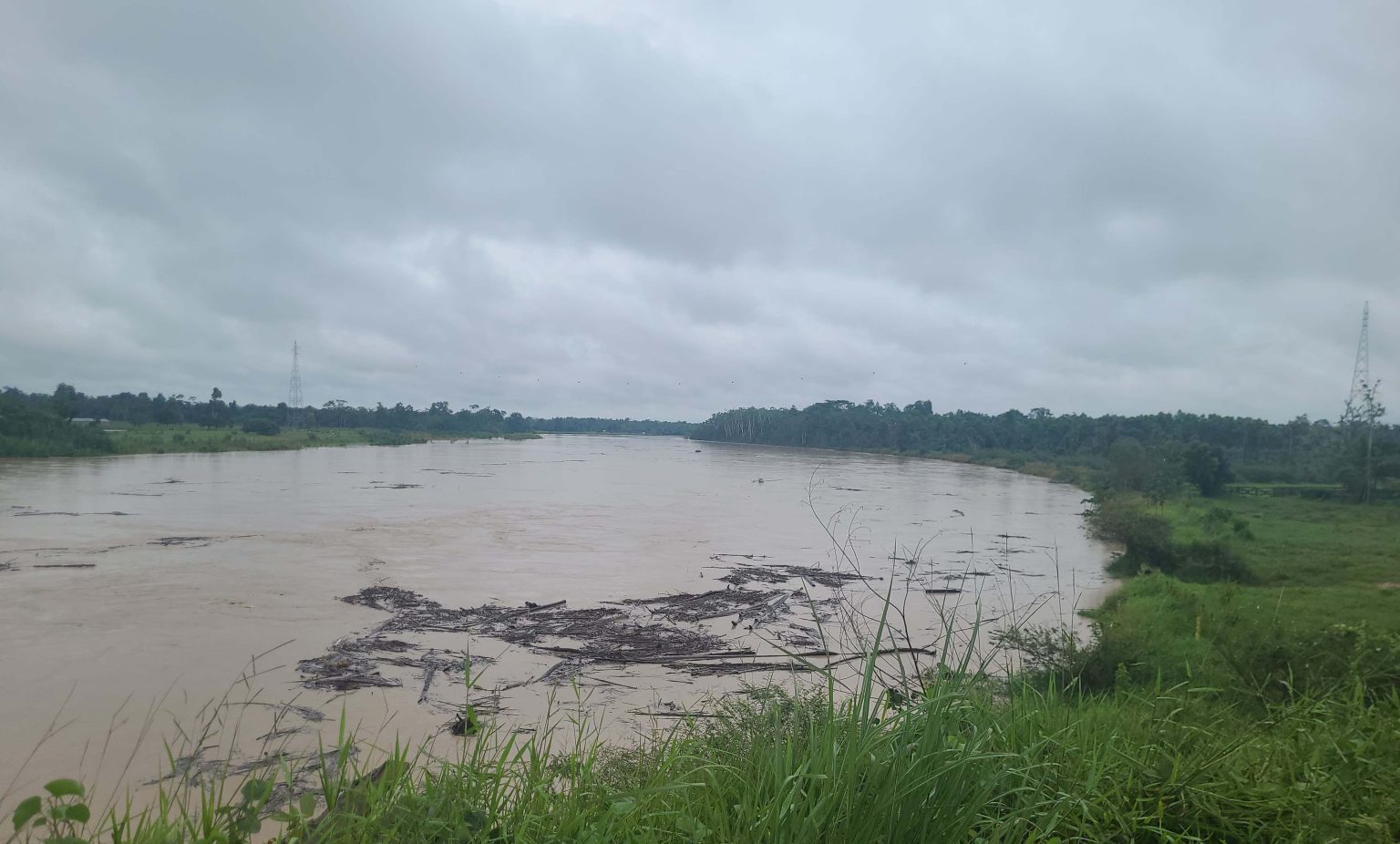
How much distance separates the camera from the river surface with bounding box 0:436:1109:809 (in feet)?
19.1

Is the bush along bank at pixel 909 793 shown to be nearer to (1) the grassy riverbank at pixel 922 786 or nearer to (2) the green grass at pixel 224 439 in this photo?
(1) the grassy riverbank at pixel 922 786

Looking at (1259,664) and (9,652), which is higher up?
(1259,664)

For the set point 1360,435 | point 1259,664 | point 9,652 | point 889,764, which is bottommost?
point 9,652

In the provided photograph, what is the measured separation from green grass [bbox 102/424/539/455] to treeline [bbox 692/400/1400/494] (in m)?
40.9

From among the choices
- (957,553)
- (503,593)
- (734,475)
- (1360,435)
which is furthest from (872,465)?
(503,593)

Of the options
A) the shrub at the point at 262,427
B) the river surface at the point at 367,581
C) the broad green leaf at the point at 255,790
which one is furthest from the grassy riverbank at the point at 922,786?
the shrub at the point at 262,427

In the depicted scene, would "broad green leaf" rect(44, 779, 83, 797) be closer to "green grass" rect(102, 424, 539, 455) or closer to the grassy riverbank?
the grassy riverbank

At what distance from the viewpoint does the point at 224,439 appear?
1752 inches

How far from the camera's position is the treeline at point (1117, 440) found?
89.2 feet

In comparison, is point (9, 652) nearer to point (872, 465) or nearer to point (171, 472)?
point (171, 472)

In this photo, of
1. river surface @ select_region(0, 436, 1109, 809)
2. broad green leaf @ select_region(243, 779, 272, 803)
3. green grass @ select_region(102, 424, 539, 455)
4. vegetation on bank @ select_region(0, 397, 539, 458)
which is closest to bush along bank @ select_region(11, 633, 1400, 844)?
broad green leaf @ select_region(243, 779, 272, 803)

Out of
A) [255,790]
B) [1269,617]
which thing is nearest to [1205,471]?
[1269,617]

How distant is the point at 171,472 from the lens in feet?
91.8

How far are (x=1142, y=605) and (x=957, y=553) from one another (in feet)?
19.8
